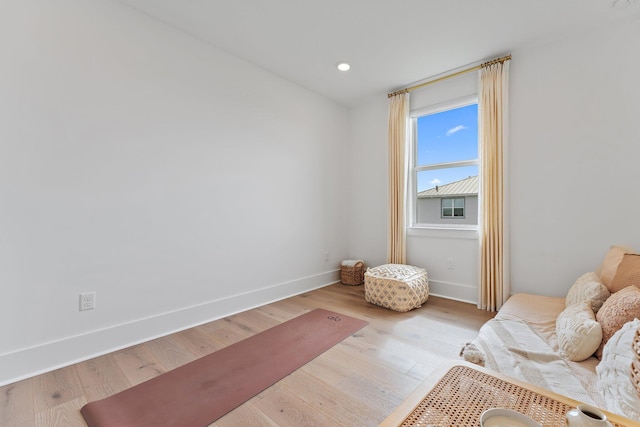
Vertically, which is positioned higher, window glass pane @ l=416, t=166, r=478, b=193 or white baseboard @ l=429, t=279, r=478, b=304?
window glass pane @ l=416, t=166, r=478, b=193

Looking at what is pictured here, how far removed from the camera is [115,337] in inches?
82.9

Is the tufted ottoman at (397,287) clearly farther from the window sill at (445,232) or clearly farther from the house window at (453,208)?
the house window at (453,208)

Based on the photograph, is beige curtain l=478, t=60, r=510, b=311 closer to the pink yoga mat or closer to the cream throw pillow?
the cream throw pillow

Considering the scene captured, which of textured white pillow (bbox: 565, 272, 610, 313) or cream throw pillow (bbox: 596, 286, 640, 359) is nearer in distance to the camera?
cream throw pillow (bbox: 596, 286, 640, 359)

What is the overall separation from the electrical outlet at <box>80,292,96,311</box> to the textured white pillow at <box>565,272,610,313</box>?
335 centimetres

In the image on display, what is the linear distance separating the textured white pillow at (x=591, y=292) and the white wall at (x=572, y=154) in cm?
60

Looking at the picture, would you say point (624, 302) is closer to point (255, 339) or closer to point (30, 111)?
point (255, 339)

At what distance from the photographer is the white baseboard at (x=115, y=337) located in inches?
68.7

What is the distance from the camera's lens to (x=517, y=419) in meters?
0.73

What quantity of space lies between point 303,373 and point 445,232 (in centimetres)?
239

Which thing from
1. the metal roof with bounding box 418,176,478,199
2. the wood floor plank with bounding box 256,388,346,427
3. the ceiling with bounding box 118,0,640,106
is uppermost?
the ceiling with bounding box 118,0,640,106

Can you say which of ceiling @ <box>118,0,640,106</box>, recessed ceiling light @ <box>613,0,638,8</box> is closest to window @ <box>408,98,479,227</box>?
ceiling @ <box>118,0,640,106</box>

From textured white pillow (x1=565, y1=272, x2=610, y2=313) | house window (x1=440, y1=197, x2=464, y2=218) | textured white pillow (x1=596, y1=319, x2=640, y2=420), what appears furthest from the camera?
house window (x1=440, y1=197, x2=464, y2=218)

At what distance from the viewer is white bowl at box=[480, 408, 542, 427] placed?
71 centimetres
